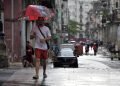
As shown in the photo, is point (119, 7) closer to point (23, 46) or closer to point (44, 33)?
point (23, 46)

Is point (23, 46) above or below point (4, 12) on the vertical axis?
below

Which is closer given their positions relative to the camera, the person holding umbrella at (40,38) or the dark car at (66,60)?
the person holding umbrella at (40,38)

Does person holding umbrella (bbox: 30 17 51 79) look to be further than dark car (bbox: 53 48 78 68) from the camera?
No

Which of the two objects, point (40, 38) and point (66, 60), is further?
point (66, 60)

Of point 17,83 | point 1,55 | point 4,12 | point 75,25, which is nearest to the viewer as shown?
point 17,83

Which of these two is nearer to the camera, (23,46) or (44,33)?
(44,33)

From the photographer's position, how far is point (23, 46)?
32344 mm

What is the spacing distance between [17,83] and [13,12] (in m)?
19.0

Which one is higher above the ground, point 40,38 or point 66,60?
point 40,38

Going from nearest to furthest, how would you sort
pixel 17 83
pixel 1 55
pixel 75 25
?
1. pixel 17 83
2. pixel 1 55
3. pixel 75 25

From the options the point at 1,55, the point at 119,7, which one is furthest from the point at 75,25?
the point at 1,55

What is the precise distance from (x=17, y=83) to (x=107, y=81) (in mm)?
2252

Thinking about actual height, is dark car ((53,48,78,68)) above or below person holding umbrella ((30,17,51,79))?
below

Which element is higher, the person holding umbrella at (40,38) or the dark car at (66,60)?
the person holding umbrella at (40,38)
